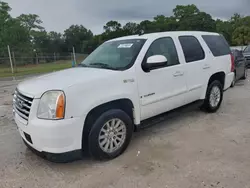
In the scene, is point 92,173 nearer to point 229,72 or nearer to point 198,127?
point 198,127

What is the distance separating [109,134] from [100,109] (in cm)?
38

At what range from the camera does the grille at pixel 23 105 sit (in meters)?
2.84

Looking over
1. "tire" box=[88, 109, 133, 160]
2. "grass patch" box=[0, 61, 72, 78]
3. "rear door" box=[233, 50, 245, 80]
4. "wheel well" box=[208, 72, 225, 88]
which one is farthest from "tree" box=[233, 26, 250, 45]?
"tire" box=[88, 109, 133, 160]

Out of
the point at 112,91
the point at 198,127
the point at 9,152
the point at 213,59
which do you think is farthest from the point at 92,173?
the point at 213,59

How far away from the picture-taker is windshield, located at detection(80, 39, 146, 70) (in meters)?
3.48

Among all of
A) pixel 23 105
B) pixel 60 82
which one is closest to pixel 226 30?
pixel 60 82

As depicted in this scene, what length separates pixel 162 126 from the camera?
450 cm

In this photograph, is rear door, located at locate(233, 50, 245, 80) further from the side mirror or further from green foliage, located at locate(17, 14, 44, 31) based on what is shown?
green foliage, located at locate(17, 14, 44, 31)

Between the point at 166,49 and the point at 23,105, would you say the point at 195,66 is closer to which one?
the point at 166,49

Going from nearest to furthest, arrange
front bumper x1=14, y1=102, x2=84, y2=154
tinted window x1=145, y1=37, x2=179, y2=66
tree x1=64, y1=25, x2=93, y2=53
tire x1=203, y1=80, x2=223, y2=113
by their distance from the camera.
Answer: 1. front bumper x1=14, y1=102, x2=84, y2=154
2. tinted window x1=145, y1=37, x2=179, y2=66
3. tire x1=203, y1=80, x2=223, y2=113
4. tree x1=64, y1=25, x2=93, y2=53

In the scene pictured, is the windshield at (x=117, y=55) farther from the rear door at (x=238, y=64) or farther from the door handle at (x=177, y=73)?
the rear door at (x=238, y=64)

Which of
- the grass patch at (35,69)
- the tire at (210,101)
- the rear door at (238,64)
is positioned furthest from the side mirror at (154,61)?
the grass patch at (35,69)

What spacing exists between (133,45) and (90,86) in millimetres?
1242

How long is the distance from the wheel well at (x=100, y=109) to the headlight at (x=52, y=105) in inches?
15.1
